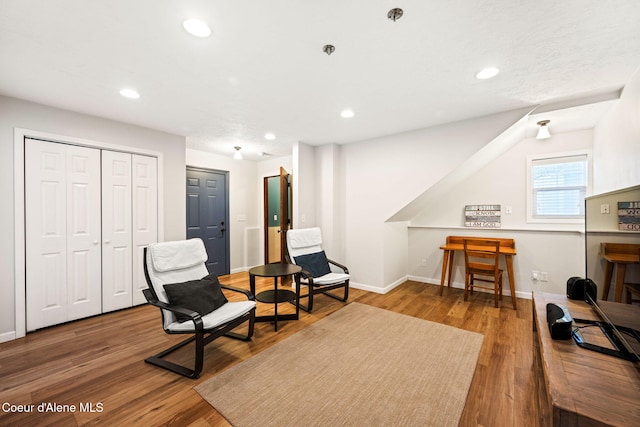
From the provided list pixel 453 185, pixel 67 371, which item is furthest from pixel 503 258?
pixel 67 371

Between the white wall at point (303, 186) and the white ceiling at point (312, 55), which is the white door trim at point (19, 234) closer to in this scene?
the white ceiling at point (312, 55)

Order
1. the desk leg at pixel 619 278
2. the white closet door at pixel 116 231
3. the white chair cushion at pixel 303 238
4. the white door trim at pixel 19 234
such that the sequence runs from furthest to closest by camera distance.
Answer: the white chair cushion at pixel 303 238 < the white closet door at pixel 116 231 < the white door trim at pixel 19 234 < the desk leg at pixel 619 278

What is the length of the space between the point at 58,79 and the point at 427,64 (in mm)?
3165

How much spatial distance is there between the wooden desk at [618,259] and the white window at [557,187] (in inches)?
94.6

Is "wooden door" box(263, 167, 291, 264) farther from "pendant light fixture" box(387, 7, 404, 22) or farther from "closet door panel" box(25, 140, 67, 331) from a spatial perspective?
"pendant light fixture" box(387, 7, 404, 22)

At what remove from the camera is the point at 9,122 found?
2559 millimetres

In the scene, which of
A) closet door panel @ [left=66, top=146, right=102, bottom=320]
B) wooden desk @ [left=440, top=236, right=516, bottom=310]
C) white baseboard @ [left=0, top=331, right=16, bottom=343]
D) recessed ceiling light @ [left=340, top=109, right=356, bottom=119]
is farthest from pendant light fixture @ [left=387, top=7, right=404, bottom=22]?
white baseboard @ [left=0, top=331, right=16, bottom=343]

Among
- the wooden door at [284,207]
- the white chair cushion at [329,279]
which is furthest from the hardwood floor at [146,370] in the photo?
the wooden door at [284,207]

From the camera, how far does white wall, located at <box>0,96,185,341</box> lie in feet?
8.30

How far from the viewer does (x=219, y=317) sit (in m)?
A: 2.17

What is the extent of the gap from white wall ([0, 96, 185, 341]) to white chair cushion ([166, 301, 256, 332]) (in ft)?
6.41

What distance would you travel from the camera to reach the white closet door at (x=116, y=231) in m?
3.16

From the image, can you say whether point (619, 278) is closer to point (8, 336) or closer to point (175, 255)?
point (175, 255)

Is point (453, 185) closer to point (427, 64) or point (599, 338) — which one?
point (427, 64)
